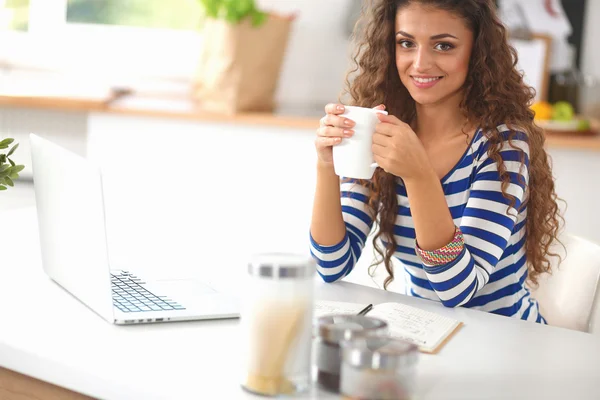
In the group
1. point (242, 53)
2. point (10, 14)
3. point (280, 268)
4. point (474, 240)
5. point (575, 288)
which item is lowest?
point (575, 288)

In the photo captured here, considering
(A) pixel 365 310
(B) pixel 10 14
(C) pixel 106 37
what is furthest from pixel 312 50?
(A) pixel 365 310

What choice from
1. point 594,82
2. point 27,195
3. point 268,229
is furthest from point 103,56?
point 594,82

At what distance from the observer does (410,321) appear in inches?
41.8

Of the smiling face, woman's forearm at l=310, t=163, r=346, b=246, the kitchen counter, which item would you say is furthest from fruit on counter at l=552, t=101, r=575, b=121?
woman's forearm at l=310, t=163, r=346, b=246

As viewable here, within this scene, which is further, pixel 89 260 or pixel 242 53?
pixel 242 53

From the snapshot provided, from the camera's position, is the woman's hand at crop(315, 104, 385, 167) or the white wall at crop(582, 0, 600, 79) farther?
the white wall at crop(582, 0, 600, 79)

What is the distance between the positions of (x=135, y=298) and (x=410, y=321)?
0.36m

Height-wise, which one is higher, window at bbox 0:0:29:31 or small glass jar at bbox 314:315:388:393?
window at bbox 0:0:29:31

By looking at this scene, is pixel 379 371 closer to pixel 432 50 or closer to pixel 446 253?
pixel 446 253

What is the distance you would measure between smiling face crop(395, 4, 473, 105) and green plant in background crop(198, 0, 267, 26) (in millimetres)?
1189

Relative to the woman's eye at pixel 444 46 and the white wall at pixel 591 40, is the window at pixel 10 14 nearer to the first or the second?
the white wall at pixel 591 40

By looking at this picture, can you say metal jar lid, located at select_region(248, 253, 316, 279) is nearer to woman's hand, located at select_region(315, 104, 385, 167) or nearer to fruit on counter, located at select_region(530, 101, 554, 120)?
woman's hand, located at select_region(315, 104, 385, 167)

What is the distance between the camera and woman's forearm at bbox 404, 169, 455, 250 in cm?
119

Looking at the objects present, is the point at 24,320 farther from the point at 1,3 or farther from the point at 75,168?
the point at 1,3
